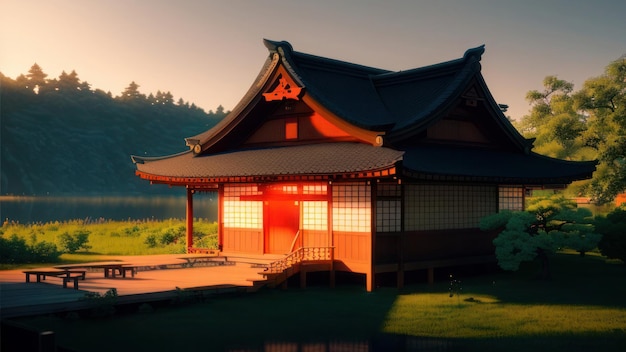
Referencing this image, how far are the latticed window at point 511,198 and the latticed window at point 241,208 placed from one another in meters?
9.90

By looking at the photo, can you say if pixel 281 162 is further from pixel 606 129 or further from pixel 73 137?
pixel 73 137

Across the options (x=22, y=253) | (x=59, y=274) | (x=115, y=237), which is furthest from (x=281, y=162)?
(x=115, y=237)

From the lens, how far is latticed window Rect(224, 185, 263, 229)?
1067 inches

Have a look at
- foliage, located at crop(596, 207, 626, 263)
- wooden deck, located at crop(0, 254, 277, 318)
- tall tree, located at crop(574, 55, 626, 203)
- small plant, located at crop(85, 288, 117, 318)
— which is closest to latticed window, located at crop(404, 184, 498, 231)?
foliage, located at crop(596, 207, 626, 263)

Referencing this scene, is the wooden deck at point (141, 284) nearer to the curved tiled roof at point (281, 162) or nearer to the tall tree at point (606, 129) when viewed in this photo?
the curved tiled roof at point (281, 162)

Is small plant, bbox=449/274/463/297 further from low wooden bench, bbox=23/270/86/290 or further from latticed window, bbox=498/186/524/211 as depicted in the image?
low wooden bench, bbox=23/270/86/290

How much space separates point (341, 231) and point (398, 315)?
588 cm

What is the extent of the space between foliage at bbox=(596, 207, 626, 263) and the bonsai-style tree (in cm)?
456

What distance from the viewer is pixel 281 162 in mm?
24531

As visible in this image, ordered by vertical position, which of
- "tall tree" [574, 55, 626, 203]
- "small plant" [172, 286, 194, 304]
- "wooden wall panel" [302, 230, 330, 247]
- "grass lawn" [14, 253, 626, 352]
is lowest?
"grass lawn" [14, 253, 626, 352]

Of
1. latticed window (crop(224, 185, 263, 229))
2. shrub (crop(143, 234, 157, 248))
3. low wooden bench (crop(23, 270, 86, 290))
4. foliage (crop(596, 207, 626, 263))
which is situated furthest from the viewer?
shrub (crop(143, 234, 157, 248))

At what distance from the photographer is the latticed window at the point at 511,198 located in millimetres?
28531

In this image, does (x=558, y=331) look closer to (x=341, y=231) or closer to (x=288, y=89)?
(x=341, y=231)

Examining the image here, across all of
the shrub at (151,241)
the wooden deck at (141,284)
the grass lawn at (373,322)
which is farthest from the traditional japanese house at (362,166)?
the shrub at (151,241)
